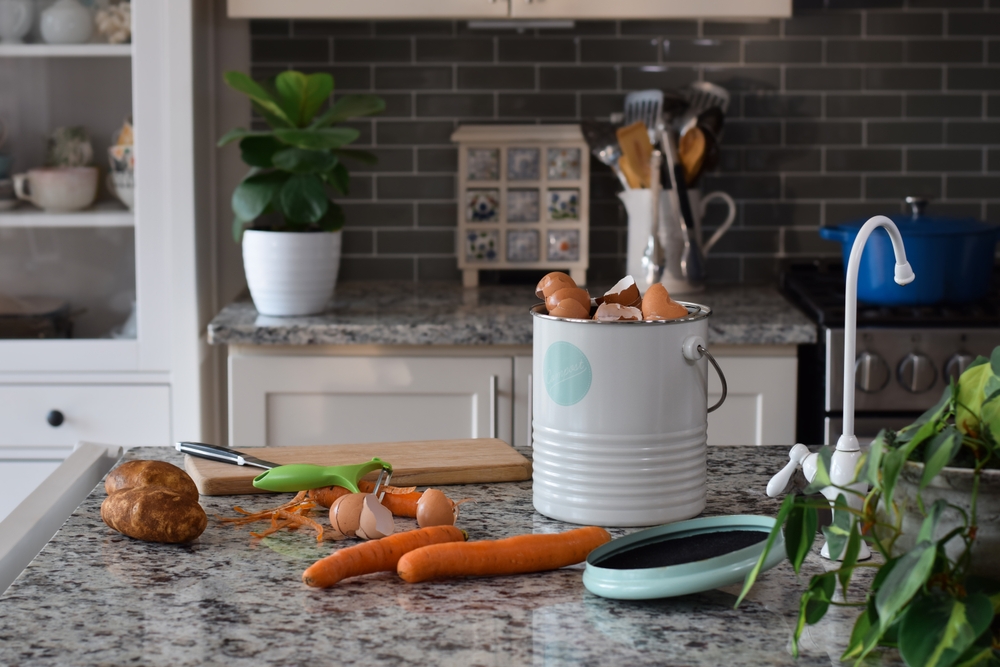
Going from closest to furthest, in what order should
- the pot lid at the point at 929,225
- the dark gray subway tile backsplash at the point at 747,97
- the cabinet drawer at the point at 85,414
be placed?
the pot lid at the point at 929,225, the cabinet drawer at the point at 85,414, the dark gray subway tile backsplash at the point at 747,97

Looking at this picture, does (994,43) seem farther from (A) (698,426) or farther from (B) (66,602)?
(B) (66,602)

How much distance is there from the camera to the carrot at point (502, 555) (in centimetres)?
86

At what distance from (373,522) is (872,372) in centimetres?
143

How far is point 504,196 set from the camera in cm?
260

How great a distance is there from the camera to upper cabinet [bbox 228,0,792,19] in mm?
2355

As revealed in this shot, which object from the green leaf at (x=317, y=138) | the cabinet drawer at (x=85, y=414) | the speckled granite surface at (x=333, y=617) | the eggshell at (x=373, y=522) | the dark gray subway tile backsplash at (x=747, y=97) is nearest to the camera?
the speckled granite surface at (x=333, y=617)

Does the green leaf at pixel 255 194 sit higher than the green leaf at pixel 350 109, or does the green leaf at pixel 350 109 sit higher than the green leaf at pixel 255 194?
the green leaf at pixel 350 109

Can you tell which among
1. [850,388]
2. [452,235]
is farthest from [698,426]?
[452,235]

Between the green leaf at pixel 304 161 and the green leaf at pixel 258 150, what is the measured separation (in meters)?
0.06

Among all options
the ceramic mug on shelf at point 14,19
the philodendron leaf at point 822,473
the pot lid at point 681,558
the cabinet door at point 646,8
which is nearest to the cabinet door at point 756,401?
the cabinet door at point 646,8

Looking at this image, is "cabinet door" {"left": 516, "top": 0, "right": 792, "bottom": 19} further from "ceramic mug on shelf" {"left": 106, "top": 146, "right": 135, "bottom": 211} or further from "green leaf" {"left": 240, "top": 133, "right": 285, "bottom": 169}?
"ceramic mug on shelf" {"left": 106, "top": 146, "right": 135, "bottom": 211}

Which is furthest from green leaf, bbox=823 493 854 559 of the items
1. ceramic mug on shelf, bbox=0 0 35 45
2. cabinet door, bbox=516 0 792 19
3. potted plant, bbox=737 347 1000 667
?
ceramic mug on shelf, bbox=0 0 35 45

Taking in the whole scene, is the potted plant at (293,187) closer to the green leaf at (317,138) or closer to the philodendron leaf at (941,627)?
the green leaf at (317,138)

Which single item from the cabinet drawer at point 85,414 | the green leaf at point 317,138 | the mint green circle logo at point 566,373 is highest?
the green leaf at point 317,138
